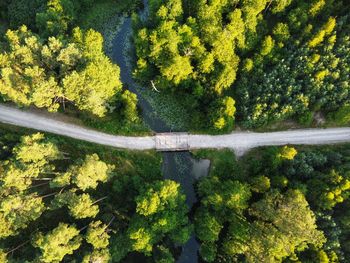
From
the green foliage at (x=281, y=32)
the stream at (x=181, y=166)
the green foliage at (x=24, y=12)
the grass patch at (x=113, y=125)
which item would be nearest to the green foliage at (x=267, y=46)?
the green foliage at (x=281, y=32)

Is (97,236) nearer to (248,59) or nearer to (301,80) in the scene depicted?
(248,59)

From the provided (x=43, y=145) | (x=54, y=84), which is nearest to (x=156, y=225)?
(x=43, y=145)

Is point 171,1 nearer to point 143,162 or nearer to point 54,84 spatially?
point 54,84

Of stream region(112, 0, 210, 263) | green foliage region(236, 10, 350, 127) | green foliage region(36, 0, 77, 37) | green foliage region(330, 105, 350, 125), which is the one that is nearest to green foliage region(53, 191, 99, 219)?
stream region(112, 0, 210, 263)

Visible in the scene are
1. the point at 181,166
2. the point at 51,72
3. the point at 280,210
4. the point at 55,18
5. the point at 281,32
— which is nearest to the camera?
the point at 280,210

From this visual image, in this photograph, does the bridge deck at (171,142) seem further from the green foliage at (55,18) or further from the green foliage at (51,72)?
the green foliage at (55,18)

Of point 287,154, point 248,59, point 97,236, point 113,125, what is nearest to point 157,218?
point 97,236
